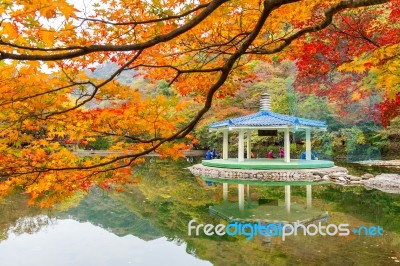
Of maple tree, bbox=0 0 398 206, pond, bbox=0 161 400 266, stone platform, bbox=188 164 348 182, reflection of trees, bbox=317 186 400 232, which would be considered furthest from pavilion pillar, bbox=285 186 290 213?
maple tree, bbox=0 0 398 206

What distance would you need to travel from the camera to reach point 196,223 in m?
7.27

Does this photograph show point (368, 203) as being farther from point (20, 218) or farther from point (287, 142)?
point (20, 218)

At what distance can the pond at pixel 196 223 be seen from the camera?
5.30 metres

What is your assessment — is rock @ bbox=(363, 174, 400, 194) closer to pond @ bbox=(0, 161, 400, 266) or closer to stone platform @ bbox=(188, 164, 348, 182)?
pond @ bbox=(0, 161, 400, 266)

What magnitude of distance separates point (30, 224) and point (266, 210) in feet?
16.3

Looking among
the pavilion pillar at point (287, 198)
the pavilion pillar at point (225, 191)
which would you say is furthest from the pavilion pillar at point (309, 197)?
the pavilion pillar at point (225, 191)

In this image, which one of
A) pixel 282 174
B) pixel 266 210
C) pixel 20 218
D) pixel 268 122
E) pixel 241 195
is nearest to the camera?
pixel 20 218

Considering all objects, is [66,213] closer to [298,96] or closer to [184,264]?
[184,264]

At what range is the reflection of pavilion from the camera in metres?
7.47

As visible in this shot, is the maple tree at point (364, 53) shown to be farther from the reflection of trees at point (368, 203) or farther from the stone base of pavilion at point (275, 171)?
the stone base of pavilion at point (275, 171)

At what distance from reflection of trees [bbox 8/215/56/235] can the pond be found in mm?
18

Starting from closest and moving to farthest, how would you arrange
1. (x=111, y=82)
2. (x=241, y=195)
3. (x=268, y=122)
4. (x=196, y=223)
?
(x=111, y=82) → (x=196, y=223) → (x=241, y=195) → (x=268, y=122)

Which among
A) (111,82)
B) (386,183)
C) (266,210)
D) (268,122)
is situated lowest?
(266,210)

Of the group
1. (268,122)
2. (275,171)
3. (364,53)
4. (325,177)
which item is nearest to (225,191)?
(275,171)
